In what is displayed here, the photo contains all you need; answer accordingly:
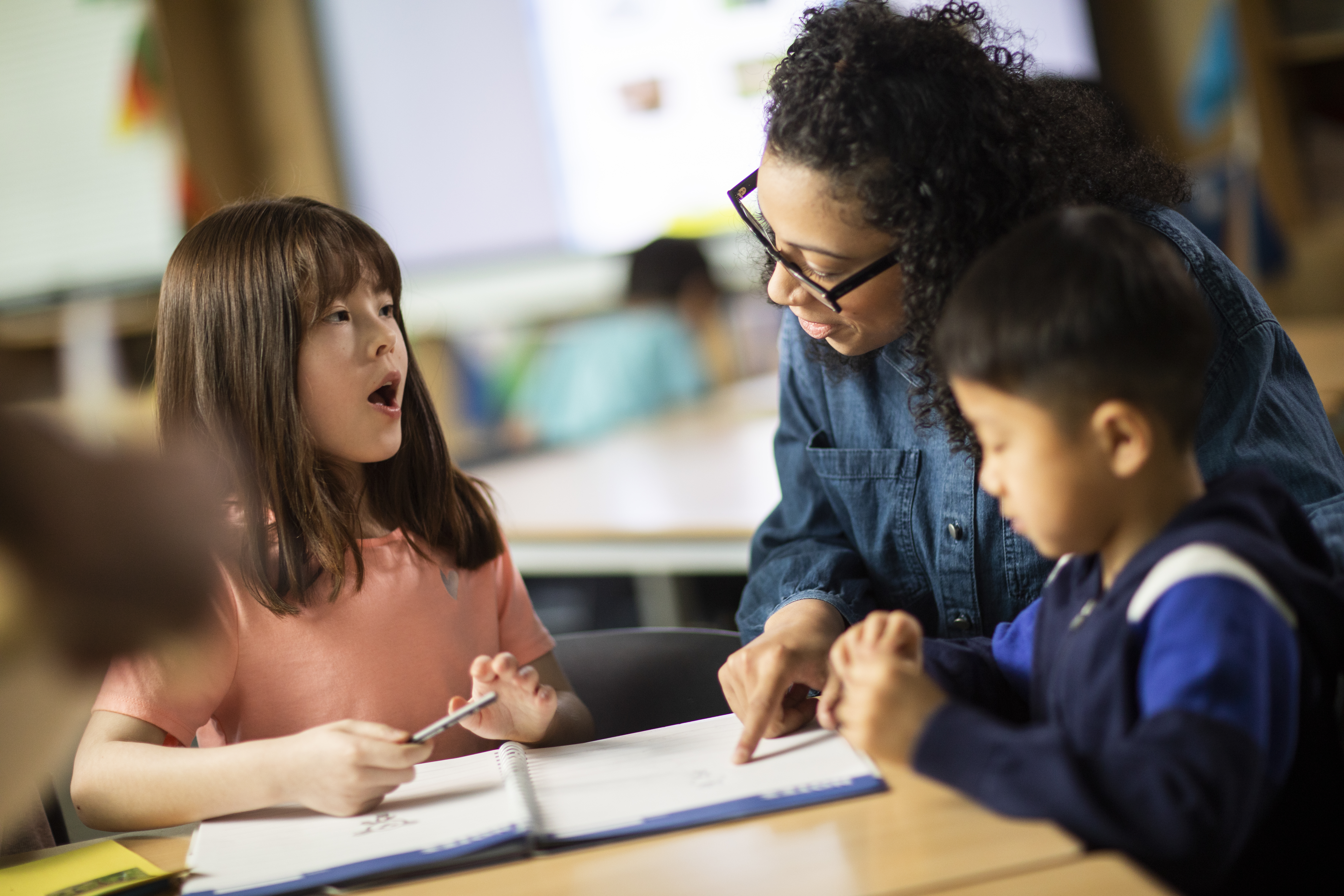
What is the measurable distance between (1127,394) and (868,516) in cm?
57

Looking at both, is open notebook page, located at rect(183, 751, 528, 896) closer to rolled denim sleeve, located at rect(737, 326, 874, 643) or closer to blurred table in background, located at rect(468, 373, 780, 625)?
rolled denim sleeve, located at rect(737, 326, 874, 643)

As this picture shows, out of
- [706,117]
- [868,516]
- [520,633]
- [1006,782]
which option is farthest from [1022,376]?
[706,117]

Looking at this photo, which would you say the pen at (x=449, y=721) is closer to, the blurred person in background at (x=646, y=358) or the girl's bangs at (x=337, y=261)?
the girl's bangs at (x=337, y=261)

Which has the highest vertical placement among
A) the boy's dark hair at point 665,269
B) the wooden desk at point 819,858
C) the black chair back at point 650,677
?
the boy's dark hair at point 665,269

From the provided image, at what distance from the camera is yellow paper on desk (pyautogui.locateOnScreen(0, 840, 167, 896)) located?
2.66 ft

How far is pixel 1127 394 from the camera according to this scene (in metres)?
0.74

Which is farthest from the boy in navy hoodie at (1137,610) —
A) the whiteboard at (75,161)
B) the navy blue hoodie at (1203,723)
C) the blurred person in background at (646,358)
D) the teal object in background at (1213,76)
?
the whiteboard at (75,161)

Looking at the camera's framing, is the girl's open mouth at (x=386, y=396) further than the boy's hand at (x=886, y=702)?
Yes

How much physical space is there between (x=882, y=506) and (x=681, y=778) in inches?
19.1

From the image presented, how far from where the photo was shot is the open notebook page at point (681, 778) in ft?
2.69

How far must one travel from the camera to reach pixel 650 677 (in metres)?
1.37

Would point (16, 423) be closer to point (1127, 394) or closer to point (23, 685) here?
point (23, 685)

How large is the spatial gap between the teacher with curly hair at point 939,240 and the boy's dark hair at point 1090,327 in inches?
9.2

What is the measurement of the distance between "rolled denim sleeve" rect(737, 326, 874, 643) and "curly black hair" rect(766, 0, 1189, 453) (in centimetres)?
23
